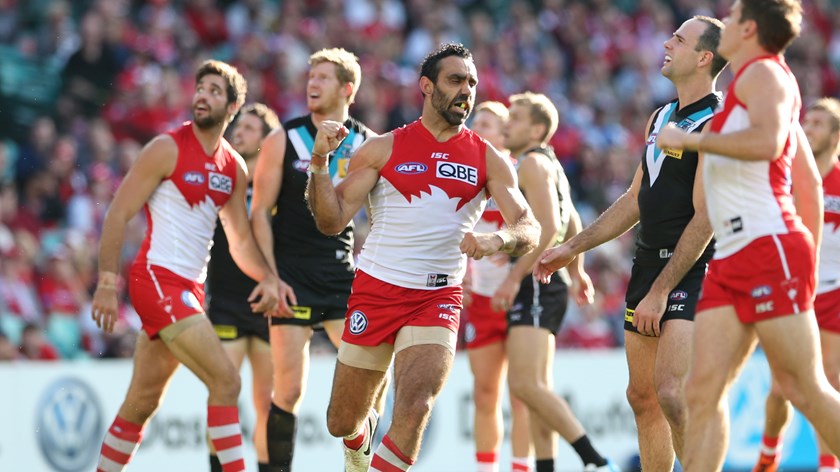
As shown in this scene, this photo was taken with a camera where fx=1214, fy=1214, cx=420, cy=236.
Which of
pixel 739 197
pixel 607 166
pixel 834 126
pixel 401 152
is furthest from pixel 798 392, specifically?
pixel 607 166

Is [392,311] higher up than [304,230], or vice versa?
[304,230]

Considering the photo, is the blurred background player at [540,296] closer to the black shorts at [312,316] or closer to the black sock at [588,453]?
the black sock at [588,453]

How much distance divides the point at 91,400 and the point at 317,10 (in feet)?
29.3

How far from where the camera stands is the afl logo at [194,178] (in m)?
8.30

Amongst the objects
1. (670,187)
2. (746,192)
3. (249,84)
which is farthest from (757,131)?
(249,84)

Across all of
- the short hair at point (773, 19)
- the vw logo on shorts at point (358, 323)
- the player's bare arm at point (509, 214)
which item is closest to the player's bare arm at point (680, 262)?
the player's bare arm at point (509, 214)

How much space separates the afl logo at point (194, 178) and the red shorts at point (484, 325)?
9.36 ft

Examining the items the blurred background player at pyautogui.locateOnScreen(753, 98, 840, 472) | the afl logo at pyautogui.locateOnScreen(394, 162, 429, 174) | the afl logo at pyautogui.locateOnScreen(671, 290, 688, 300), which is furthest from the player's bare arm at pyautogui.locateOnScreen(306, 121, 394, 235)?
the blurred background player at pyautogui.locateOnScreen(753, 98, 840, 472)

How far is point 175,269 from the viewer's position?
827 cm

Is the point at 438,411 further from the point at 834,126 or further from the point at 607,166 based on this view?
the point at 607,166

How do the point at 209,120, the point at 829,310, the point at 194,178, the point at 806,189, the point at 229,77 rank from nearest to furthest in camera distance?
the point at 806,189 < the point at 194,178 < the point at 209,120 < the point at 229,77 < the point at 829,310

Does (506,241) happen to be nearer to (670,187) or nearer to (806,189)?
(670,187)

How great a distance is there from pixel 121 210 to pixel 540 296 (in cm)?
358

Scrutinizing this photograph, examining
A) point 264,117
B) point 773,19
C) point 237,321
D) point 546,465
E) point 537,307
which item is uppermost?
point 264,117
